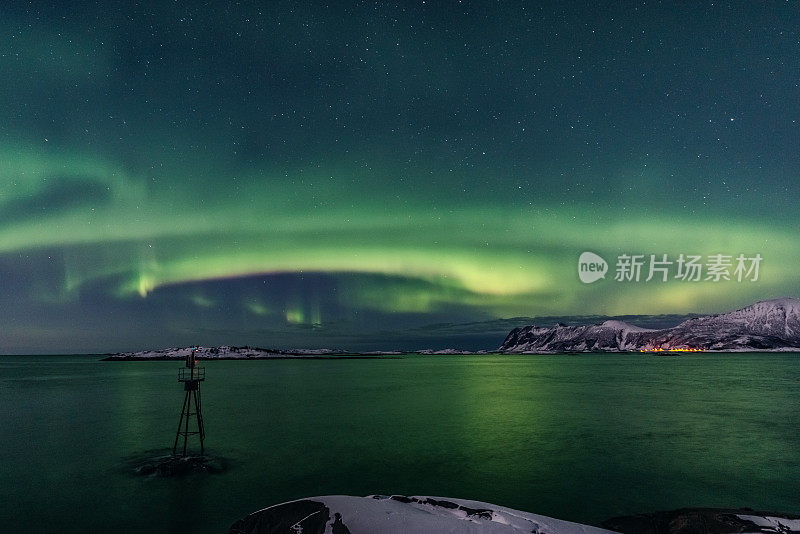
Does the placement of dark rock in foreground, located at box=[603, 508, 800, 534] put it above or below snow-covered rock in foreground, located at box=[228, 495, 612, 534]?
below

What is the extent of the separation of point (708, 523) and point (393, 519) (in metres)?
8.91

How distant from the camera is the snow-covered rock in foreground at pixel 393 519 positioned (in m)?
12.0

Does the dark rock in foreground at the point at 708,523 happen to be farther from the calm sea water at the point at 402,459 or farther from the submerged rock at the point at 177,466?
the submerged rock at the point at 177,466

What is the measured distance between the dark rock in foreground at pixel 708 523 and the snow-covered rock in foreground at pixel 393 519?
139 centimetres

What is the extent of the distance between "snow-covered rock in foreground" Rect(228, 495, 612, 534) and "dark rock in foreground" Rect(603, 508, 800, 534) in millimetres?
1388

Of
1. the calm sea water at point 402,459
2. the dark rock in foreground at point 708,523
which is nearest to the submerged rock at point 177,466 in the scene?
the calm sea water at point 402,459

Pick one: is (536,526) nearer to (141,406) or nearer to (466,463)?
(466,463)

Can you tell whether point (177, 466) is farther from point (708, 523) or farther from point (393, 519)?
point (708, 523)

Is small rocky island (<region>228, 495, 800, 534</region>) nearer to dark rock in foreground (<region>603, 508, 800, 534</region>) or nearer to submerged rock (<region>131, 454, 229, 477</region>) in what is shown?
dark rock in foreground (<region>603, 508, 800, 534</region>)

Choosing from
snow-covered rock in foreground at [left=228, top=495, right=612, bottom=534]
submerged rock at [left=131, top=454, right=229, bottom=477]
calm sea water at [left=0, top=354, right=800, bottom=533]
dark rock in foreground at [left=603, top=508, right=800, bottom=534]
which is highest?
snow-covered rock in foreground at [left=228, top=495, right=612, bottom=534]

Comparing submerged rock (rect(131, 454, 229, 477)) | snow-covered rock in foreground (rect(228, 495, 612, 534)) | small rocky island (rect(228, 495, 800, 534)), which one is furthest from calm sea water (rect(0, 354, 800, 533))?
snow-covered rock in foreground (rect(228, 495, 612, 534))

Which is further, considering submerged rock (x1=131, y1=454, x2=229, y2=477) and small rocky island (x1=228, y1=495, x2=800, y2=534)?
submerged rock (x1=131, y1=454, x2=229, y2=477)

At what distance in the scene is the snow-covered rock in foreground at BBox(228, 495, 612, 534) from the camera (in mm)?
12031

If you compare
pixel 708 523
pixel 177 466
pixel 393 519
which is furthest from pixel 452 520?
pixel 177 466
